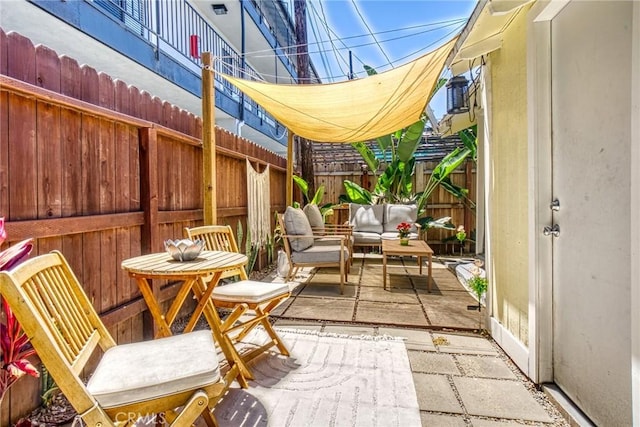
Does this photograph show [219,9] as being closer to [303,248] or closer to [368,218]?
[368,218]

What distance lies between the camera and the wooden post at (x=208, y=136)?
3.06 m

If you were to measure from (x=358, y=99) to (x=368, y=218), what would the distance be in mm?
3397

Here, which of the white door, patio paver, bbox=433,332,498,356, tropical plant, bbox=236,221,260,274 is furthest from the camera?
tropical plant, bbox=236,221,260,274

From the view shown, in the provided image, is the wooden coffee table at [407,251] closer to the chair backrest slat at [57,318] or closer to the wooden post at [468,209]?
the wooden post at [468,209]

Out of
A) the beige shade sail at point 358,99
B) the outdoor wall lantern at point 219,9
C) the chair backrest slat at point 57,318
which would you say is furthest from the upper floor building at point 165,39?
the chair backrest slat at point 57,318

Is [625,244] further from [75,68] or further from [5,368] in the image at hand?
[75,68]

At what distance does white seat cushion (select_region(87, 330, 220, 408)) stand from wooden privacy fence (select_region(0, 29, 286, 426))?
30.7 inches

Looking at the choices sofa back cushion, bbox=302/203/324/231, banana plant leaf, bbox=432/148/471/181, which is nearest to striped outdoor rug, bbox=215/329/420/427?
sofa back cushion, bbox=302/203/324/231

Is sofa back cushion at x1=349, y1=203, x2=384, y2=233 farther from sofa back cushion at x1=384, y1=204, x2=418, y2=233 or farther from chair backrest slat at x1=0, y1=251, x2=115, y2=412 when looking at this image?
chair backrest slat at x1=0, y1=251, x2=115, y2=412

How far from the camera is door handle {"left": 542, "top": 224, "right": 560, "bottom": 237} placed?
197 cm

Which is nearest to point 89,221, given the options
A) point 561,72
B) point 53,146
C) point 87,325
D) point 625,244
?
point 53,146

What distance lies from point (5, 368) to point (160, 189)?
185 cm

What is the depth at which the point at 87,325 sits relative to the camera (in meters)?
1.49

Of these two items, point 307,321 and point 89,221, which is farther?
point 307,321
